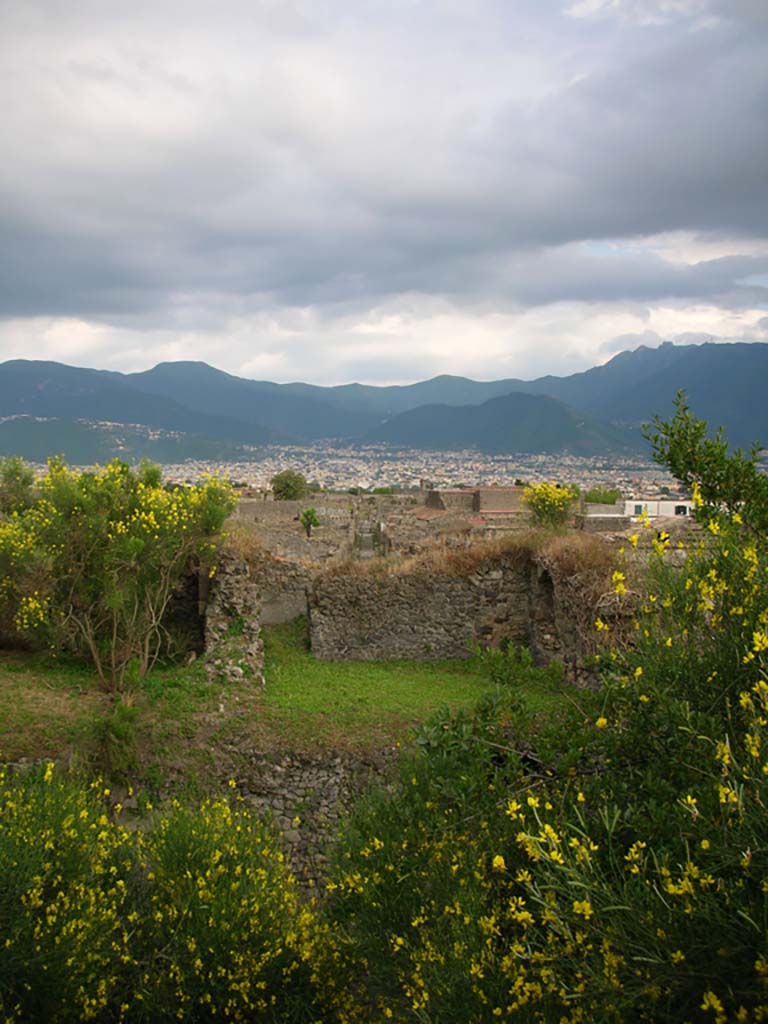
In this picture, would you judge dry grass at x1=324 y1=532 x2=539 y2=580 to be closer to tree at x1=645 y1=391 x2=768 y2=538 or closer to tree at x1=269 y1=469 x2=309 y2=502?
tree at x1=645 y1=391 x2=768 y2=538

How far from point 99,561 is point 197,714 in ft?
12.0

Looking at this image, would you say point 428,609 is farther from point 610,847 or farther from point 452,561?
point 610,847

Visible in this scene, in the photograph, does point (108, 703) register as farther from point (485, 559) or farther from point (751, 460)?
point (751, 460)

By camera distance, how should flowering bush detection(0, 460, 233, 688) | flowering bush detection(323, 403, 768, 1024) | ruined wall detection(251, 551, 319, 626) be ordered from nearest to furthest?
flowering bush detection(323, 403, 768, 1024) → flowering bush detection(0, 460, 233, 688) → ruined wall detection(251, 551, 319, 626)

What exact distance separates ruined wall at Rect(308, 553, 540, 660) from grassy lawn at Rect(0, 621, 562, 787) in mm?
1613

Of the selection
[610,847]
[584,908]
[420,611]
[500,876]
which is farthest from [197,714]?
Answer: [584,908]

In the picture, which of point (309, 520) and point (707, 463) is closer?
point (707, 463)

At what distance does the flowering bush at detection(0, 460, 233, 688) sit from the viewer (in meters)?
14.8

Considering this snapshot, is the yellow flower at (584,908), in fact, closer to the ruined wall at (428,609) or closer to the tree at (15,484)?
the ruined wall at (428,609)

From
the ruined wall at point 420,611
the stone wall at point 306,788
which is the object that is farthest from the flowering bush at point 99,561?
the stone wall at point 306,788

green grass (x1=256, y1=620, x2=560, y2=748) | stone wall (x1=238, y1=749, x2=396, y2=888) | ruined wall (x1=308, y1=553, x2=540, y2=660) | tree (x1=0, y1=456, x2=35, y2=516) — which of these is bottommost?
stone wall (x1=238, y1=749, x2=396, y2=888)

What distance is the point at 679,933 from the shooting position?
422 centimetres

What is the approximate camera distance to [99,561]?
49.8 ft

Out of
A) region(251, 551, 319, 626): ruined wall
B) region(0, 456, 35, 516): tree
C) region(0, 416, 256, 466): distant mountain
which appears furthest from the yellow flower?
region(0, 416, 256, 466): distant mountain
